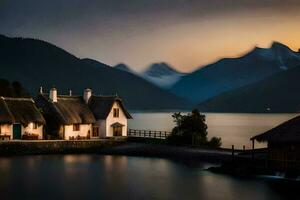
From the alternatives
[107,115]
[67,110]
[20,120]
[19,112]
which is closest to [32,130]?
[20,120]

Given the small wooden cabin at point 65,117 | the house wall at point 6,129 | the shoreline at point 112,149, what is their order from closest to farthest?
the shoreline at point 112,149 → the house wall at point 6,129 → the small wooden cabin at point 65,117

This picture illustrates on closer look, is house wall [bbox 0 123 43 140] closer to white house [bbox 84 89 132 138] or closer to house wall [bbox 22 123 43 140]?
house wall [bbox 22 123 43 140]

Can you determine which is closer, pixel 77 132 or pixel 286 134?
pixel 286 134

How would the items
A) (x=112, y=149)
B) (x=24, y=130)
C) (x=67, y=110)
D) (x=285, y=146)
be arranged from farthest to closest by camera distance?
(x=67, y=110)
(x=112, y=149)
(x=24, y=130)
(x=285, y=146)

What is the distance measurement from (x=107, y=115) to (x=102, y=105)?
2.10 m

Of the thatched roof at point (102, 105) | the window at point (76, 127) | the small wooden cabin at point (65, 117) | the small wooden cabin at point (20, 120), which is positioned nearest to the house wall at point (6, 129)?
the small wooden cabin at point (20, 120)

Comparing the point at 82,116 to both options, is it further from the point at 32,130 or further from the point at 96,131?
the point at 32,130

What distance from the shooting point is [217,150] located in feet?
212

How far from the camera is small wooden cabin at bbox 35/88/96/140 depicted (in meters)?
72.9

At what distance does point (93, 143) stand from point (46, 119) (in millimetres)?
6408

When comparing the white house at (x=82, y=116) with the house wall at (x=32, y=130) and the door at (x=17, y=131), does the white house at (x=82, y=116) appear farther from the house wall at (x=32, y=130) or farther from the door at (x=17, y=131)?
the door at (x=17, y=131)

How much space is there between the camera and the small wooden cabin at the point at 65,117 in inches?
2869

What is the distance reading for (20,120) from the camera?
69.0 meters

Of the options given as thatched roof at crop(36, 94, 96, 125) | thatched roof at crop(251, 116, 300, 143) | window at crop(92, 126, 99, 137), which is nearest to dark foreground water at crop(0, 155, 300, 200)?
thatched roof at crop(251, 116, 300, 143)
